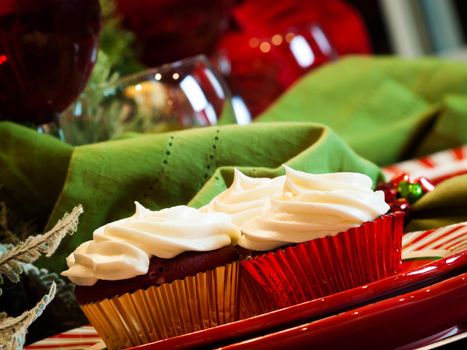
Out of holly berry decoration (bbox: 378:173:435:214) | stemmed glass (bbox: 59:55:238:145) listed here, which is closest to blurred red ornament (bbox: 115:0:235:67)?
stemmed glass (bbox: 59:55:238:145)

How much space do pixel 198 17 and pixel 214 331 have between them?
0.77 meters

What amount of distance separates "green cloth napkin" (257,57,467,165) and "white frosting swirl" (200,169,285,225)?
449mm

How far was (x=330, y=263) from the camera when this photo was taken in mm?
476

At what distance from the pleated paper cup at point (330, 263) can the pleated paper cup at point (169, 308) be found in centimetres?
2

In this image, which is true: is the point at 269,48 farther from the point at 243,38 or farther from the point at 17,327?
the point at 17,327

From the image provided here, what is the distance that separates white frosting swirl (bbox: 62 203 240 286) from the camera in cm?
48

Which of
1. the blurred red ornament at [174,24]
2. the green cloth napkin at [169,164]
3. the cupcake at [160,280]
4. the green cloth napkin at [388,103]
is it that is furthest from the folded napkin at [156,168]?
the blurred red ornament at [174,24]

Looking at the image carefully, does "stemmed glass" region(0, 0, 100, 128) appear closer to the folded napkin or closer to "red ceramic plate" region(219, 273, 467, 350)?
the folded napkin

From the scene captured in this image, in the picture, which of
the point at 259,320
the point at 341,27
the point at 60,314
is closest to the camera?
the point at 259,320

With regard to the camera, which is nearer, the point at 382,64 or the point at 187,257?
the point at 187,257

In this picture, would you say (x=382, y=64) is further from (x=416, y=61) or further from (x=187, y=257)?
(x=187, y=257)

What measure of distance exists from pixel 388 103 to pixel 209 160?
1.66 ft

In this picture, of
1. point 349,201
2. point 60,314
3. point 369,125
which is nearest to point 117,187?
point 60,314

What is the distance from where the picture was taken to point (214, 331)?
42 cm
